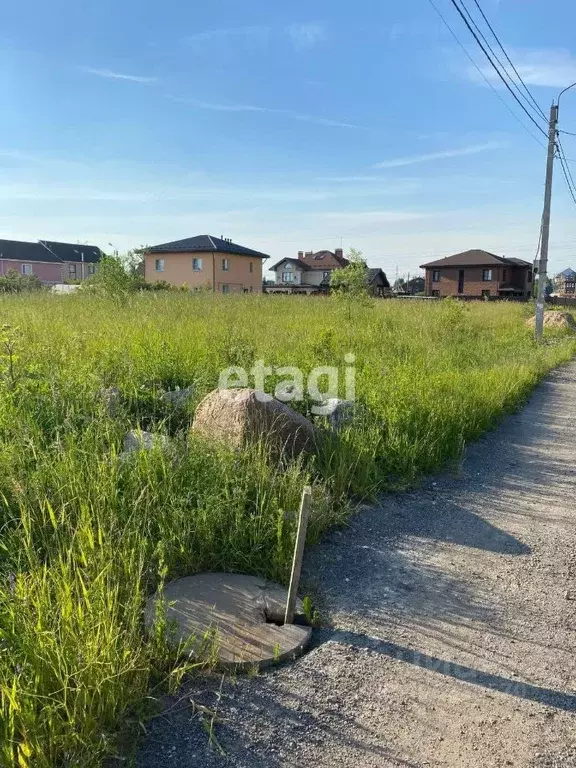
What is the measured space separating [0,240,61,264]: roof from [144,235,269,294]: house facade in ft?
57.3

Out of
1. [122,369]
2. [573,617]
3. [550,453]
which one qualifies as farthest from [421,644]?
[122,369]

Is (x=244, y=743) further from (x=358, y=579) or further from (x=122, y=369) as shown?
(x=122, y=369)

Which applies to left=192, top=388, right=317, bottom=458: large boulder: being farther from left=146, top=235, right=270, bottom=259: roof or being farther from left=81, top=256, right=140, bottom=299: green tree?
left=146, top=235, right=270, bottom=259: roof

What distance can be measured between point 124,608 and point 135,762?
27.0 inches

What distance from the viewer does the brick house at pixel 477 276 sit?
177ft

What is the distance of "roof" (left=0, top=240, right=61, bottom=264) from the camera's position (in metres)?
53.3

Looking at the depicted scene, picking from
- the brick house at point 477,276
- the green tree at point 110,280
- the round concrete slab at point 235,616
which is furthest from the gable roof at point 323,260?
the round concrete slab at point 235,616

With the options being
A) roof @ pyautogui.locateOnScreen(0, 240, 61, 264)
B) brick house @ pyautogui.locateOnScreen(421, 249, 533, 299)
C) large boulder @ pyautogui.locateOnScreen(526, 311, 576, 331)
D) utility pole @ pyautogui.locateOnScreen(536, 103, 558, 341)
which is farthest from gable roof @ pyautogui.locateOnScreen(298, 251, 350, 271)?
utility pole @ pyautogui.locateOnScreen(536, 103, 558, 341)

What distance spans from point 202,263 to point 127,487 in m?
40.7

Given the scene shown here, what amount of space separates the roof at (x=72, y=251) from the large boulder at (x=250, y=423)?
59.3 m

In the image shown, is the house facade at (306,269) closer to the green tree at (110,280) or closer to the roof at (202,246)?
the roof at (202,246)

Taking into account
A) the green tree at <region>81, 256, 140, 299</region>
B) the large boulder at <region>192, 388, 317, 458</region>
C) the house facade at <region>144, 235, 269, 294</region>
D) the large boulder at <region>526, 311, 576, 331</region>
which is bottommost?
the large boulder at <region>192, 388, 317, 458</region>

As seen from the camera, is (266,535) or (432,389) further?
(432,389)

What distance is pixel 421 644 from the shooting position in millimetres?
2482
